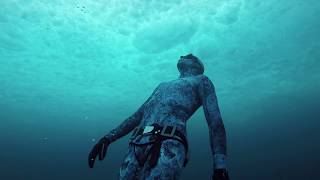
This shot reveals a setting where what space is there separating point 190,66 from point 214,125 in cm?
133

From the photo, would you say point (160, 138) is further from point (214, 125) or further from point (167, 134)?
point (214, 125)

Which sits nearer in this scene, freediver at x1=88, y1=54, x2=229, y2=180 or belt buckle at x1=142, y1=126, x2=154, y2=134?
freediver at x1=88, y1=54, x2=229, y2=180

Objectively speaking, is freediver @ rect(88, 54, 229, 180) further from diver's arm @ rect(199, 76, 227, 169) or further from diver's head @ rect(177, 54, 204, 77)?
diver's head @ rect(177, 54, 204, 77)

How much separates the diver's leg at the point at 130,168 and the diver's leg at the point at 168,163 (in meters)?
0.11

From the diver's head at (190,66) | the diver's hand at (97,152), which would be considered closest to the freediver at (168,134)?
the diver's hand at (97,152)

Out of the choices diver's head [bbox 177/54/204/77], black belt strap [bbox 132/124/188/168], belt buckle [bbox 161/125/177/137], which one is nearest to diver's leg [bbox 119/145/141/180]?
black belt strap [bbox 132/124/188/168]

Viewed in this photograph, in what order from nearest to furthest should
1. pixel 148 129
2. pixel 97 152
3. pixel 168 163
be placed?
pixel 168 163 < pixel 148 129 < pixel 97 152

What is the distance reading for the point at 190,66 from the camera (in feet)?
14.2

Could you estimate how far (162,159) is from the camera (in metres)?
2.81

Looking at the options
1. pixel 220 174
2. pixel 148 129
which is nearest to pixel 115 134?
pixel 148 129

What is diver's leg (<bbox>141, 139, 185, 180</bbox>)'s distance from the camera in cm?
272

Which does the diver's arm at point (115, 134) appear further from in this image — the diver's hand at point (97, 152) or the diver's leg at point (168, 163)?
A: the diver's leg at point (168, 163)

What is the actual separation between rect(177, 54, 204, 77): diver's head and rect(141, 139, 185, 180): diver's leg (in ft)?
5.03

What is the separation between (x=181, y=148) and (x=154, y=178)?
1.53ft
